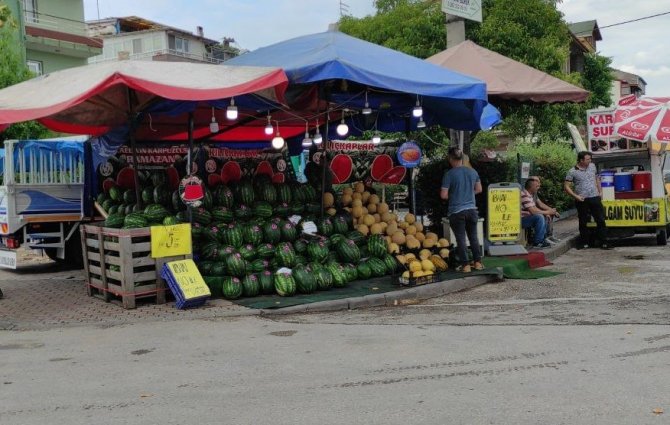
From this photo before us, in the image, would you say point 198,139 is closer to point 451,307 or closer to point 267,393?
point 451,307

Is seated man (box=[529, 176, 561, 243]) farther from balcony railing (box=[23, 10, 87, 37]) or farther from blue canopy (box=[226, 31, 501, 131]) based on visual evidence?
balcony railing (box=[23, 10, 87, 37])

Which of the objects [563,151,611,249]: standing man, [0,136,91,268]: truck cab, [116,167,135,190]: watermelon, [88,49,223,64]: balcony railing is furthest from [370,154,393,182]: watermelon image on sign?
[88,49,223,64]: balcony railing

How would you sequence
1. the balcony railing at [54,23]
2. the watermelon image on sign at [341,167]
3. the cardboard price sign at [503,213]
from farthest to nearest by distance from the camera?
the balcony railing at [54,23] < the cardboard price sign at [503,213] < the watermelon image on sign at [341,167]

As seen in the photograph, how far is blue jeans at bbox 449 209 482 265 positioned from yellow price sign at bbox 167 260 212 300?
3972 mm

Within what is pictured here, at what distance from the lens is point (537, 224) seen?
41.2 feet

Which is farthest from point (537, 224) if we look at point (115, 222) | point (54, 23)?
point (54, 23)

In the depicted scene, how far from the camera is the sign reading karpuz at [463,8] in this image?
41.7 ft

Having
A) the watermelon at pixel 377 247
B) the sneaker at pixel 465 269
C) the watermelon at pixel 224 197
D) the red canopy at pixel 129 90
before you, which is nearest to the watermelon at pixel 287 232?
the watermelon at pixel 224 197

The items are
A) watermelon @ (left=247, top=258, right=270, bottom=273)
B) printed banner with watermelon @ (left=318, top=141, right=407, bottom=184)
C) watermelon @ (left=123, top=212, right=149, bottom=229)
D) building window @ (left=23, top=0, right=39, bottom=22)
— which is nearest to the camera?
watermelon @ (left=123, top=212, right=149, bottom=229)

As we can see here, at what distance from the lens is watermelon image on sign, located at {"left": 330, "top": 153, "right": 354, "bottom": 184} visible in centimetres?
1095

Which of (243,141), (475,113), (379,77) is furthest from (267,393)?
(243,141)

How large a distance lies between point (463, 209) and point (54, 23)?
2779 cm

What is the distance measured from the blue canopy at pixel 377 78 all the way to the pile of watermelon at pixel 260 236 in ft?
5.26

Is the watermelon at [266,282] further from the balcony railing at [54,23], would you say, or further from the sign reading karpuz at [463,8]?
the balcony railing at [54,23]
